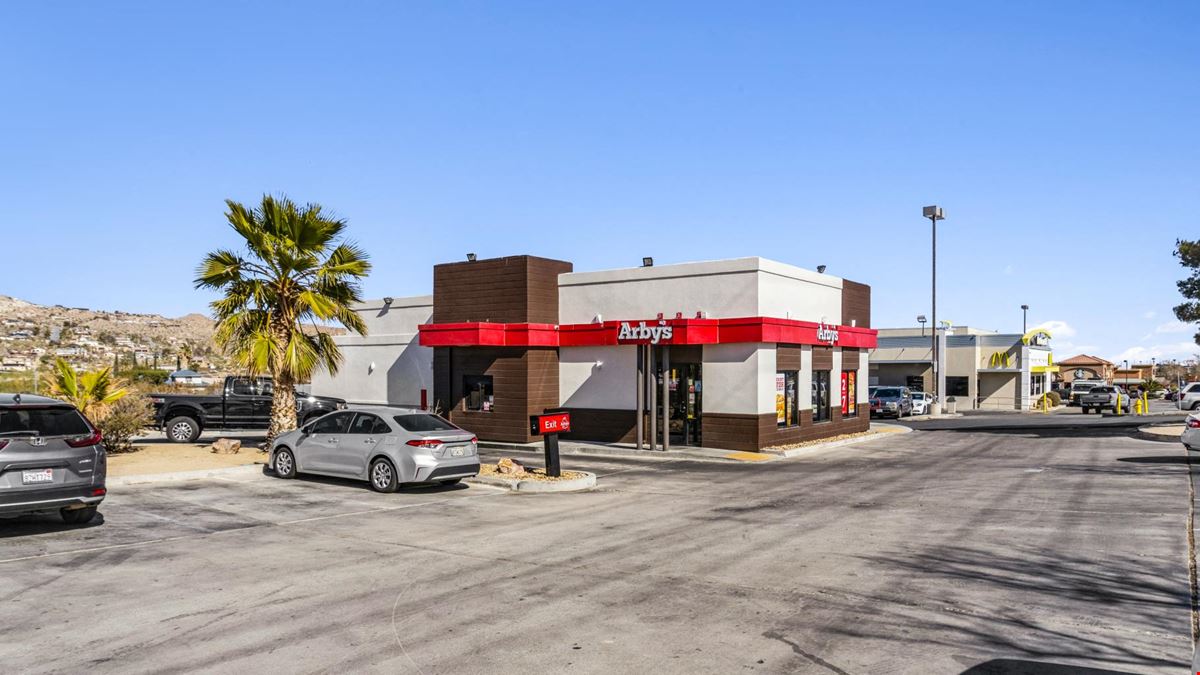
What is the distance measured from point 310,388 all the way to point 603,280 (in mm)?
15781

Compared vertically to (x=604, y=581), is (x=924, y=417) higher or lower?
lower

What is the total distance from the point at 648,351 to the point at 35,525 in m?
15.0

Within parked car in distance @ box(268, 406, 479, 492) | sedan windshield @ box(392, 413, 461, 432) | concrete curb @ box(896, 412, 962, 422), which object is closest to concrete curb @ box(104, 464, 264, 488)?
parked car in distance @ box(268, 406, 479, 492)

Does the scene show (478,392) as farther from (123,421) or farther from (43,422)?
(43,422)

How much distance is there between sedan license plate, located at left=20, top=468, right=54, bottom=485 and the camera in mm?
10633

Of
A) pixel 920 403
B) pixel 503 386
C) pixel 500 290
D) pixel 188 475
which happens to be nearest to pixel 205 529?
pixel 188 475

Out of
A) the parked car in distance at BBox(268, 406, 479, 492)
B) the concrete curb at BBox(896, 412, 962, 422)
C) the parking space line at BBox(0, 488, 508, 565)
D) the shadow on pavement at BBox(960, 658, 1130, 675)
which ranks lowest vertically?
the concrete curb at BBox(896, 412, 962, 422)

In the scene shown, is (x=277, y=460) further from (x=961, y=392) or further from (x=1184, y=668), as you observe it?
(x=961, y=392)

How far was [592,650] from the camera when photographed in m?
6.79

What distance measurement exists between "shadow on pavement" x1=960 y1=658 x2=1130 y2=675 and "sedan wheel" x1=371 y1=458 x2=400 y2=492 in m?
11.2

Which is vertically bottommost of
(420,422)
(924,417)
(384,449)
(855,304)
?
(924,417)

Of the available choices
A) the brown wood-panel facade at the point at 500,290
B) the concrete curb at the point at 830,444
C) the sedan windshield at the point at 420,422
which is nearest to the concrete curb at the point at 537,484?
the sedan windshield at the point at 420,422

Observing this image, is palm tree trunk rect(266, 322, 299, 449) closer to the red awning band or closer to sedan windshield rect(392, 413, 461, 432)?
sedan windshield rect(392, 413, 461, 432)

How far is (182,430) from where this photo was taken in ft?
81.9
